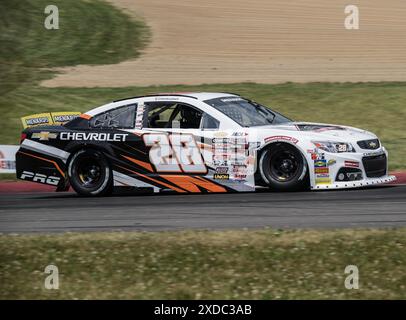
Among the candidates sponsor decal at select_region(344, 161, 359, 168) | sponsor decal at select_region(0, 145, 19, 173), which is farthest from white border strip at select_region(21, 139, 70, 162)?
sponsor decal at select_region(344, 161, 359, 168)

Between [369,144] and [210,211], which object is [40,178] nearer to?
[210,211]

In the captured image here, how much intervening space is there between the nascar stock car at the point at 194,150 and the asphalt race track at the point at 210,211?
23 centimetres

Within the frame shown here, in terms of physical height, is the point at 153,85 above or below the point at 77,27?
below

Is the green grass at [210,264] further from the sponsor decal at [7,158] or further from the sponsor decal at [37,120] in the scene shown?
the sponsor decal at [7,158]

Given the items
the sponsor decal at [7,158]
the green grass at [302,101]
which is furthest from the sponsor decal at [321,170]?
the green grass at [302,101]

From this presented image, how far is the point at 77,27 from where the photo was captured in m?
30.7

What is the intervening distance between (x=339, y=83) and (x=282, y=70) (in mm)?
2537

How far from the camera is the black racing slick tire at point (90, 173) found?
14508mm

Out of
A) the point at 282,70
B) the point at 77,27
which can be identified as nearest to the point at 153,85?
the point at 282,70

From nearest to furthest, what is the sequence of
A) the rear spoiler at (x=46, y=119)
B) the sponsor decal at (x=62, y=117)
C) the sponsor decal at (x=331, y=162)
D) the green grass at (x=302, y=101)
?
the sponsor decal at (x=331, y=162) → the rear spoiler at (x=46, y=119) → the sponsor decal at (x=62, y=117) → the green grass at (x=302, y=101)

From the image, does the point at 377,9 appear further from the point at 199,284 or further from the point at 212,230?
the point at 199,284

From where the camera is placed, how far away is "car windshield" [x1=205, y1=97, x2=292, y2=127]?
1429 centimetres

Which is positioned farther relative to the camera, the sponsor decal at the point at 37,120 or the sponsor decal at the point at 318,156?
the sponsor decal at the point at 37,120

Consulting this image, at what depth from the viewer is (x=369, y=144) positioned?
1381 cm
